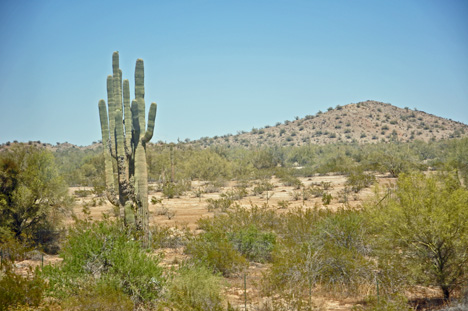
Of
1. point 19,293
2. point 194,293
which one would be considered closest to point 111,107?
point 19,293

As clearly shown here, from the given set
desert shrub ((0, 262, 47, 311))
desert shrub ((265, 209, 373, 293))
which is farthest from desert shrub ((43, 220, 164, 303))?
desert shrub ((265, 209, 373, 293))

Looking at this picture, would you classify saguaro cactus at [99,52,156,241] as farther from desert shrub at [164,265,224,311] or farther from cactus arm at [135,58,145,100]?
desert shrub at [164,265,224,311]

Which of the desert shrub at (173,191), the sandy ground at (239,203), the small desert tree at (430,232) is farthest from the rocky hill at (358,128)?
Result: the small desert tree at (430,232)

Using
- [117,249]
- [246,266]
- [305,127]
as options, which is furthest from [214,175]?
[305,127]

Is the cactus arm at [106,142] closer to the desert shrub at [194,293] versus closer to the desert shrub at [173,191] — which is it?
the desert shrub at [194,293]

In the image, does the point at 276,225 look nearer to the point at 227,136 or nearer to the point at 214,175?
the point at 214,175

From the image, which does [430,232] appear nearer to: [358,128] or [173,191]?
[173,191]

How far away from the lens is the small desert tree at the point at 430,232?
32.3 feet

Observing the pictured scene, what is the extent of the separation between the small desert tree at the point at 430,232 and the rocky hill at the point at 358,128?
3007 inches

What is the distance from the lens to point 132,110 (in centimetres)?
1677

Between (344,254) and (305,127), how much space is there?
92402 millimetres

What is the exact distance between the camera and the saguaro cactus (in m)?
15.7

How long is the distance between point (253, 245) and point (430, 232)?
21.9 ft

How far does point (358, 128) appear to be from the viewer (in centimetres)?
9394
